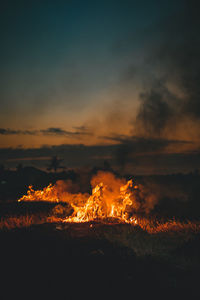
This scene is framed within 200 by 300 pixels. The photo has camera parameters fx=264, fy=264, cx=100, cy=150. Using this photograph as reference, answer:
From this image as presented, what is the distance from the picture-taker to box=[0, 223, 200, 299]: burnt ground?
216 inches

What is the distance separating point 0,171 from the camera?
7375cm

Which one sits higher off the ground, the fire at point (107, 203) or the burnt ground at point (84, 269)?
the fire at point (107, 203)

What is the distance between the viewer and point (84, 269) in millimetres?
6418

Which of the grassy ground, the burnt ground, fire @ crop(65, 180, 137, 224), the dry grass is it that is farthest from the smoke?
the burnt ground

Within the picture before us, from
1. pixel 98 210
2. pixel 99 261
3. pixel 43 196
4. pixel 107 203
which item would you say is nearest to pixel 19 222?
pixel 98 210

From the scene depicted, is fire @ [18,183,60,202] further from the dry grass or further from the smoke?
the dry grass

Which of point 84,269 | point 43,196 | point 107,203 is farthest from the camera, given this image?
point 43,196

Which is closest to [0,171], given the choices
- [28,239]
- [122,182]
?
[122,182]

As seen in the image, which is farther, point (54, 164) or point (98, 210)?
point (54, 164)

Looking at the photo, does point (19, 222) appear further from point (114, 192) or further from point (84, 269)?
point (84, 269)

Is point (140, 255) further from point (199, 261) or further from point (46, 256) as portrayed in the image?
point (46, 256)

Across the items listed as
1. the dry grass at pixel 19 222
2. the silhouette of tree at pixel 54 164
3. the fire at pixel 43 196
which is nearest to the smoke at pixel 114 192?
the dry grass at pixel 19 222

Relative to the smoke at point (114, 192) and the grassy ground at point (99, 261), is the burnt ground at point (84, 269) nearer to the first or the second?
the grassy ground at point (99, 261)

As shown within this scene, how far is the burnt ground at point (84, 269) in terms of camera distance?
18.0 ft
